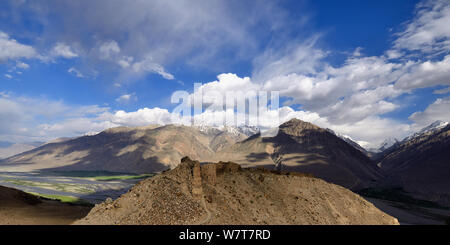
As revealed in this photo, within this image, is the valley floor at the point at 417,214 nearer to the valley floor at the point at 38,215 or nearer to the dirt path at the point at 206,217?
the dirt path at the point at 206,217

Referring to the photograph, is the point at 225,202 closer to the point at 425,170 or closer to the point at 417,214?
the point at 417,214

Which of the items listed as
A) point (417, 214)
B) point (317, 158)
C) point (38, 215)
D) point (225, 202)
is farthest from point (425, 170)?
point (38, 215)

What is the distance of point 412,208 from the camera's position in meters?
74.8

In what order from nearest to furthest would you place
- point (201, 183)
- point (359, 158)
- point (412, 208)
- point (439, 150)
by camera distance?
point (201, 183) < point (412, 208) < point (439, 150) < point (359, 158)

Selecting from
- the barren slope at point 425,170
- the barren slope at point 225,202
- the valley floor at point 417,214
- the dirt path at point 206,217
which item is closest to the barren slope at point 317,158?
the barren slope at point 425,170

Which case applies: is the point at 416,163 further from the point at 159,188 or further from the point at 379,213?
the point at 159,188

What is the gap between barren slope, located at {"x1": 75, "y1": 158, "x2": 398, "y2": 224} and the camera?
1518 centimetres

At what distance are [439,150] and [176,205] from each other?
176551 mm

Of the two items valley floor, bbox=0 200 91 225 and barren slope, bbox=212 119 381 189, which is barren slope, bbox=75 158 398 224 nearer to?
valley floor, bbox=0 200 91 225

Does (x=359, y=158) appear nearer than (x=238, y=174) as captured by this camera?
No

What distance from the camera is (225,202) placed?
672 inches

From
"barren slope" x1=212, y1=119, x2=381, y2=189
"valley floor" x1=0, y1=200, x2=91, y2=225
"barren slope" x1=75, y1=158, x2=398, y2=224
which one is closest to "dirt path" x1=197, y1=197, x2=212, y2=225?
"barren slope" x1=75, y1=158, x2=398, y2=224

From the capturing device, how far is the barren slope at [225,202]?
1518 centimetres
